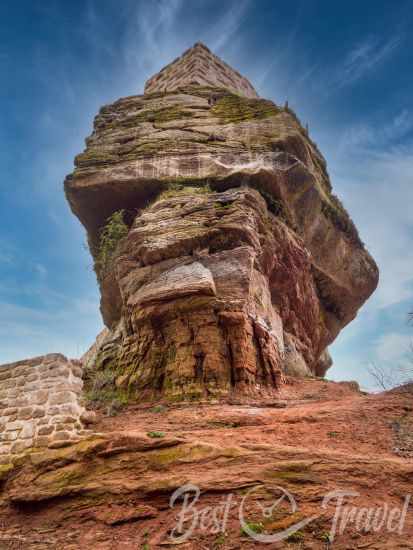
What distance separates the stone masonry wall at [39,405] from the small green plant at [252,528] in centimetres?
291

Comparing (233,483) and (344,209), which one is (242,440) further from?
(344,209)

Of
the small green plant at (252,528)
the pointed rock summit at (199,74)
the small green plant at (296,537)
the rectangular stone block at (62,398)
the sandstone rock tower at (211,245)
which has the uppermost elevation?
the pointed rock summit at (199,74)

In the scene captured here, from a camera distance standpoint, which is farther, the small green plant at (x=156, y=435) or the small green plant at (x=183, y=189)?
the small green plant at (x=183, y=189)

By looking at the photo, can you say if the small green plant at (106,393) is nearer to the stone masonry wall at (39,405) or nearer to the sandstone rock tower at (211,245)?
the sandstone rock tower at (211,245)

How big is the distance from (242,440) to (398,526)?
2140mm

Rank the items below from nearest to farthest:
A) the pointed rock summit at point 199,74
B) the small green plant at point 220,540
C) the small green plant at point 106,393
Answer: the small green plant at point 220,540
the small green plant at point 106,393
the pointed rock summit at point 199,74

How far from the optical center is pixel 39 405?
20.6 feet

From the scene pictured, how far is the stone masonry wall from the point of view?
19.2 ft

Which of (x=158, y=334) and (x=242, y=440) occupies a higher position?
(x=158, y=334)

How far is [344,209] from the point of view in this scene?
17.1 metres

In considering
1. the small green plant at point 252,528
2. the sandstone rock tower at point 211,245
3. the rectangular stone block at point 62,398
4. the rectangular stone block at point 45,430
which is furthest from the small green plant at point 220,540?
the sandstone rock tower at point 211,245

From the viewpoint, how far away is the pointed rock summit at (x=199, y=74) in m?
20.0

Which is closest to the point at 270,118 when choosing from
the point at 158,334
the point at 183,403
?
the point at 158,334

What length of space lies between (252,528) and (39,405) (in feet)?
13.2
